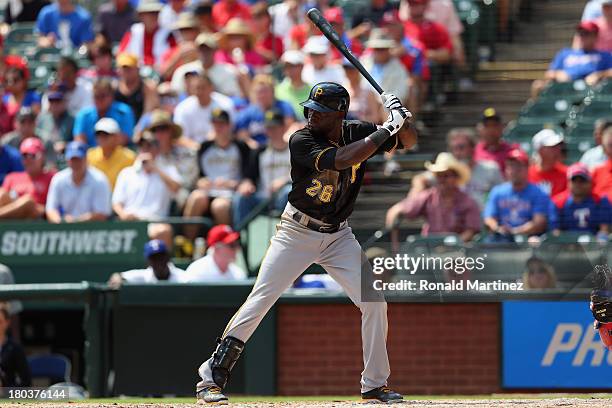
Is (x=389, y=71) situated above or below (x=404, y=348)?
above

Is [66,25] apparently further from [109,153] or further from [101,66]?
[109,153]

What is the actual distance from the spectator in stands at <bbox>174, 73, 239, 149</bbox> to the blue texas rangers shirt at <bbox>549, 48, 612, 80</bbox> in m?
3.30

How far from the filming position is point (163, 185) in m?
11.8

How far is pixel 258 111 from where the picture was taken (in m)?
12.7

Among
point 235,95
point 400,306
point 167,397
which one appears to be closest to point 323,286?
point 400,306

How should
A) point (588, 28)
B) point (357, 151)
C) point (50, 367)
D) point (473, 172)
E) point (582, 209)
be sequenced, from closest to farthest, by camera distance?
point (357, 151)
point (582, 209)
point (50, 367)
point (473, 172)
point (588, 28)

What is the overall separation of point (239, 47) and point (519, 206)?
453 centimetres

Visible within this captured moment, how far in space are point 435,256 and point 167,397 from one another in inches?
94.2

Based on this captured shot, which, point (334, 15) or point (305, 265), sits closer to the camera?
point (305, 265)

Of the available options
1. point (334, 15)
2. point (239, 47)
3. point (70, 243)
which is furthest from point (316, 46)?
point (70, 243)

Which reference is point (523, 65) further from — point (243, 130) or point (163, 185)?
point (163, 185)

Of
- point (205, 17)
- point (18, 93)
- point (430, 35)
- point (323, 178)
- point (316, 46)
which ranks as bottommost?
point (323, 178)

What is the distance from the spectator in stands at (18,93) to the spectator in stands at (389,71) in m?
3.68

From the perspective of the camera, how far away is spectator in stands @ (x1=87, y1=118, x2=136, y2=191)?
12.1 metres
